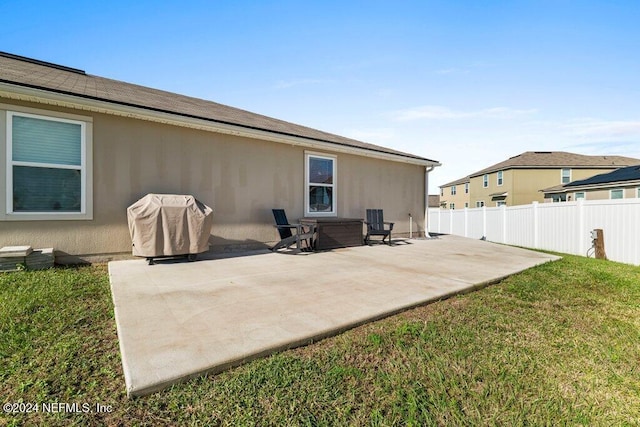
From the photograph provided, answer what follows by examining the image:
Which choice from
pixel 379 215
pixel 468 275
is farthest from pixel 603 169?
pixel 468 275

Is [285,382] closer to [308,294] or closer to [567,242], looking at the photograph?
[308,294]

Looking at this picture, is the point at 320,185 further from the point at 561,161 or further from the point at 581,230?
the point at 561,161

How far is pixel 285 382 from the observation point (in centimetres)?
194

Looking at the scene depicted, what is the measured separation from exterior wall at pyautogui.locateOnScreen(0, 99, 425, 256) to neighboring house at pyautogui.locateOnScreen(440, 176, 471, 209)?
2690 cm

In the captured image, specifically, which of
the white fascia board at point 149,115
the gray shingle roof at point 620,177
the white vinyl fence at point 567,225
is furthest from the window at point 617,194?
the white fascia board at point 149,115

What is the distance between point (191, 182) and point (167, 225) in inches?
56.8

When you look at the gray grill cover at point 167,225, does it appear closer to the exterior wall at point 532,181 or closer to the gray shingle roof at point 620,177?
the gray shingle roof at point 620,177

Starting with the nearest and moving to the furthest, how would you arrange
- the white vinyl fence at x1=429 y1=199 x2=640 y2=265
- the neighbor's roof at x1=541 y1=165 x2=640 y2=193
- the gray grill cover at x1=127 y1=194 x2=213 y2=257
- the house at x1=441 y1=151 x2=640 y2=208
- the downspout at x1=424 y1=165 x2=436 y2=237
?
1. the gray grill cover at x1=127 y1=194 x2=213 y2=257
2. the white vinyl fence at x1=429 y1=199 x2=640 y2=265
3. the downspout at x1=424 y1=165 x2=436 y2=237
4. the neighbor's roof at x1=541 y1=165 x2=640 y2=193
5. the house at x1=441 y1=151 x2=640 y2=208

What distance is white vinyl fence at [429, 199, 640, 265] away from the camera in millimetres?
7375

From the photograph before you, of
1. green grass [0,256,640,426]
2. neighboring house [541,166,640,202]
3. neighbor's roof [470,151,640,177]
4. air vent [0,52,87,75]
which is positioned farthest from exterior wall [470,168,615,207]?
air vent [0,52,87,75]

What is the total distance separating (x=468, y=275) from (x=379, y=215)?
4.43 meters

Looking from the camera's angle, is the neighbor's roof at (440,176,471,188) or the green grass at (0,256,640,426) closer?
the green grass at (0,256,640,426)

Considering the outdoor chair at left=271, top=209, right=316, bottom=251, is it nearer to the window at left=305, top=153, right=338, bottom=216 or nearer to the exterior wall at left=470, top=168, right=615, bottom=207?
the window at left=305, top=153, right=338, bottom=216

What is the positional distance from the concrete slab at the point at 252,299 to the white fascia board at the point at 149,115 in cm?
284
